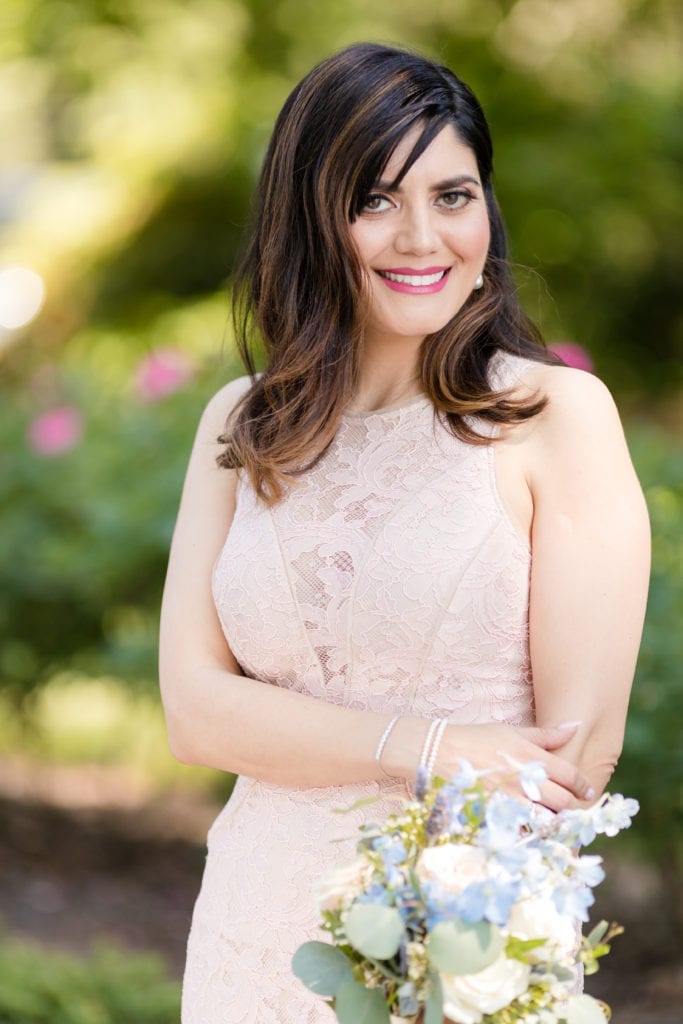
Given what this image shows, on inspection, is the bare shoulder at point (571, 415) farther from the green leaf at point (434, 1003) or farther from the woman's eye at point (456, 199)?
the green leaf at point (434, 1003)

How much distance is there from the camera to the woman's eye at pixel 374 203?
2.29 metres

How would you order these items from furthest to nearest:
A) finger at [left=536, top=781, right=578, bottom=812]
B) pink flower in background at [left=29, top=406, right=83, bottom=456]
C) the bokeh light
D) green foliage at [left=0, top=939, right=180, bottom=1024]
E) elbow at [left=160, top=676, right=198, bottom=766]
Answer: the bokeh light
pink flower in background at [left=29, top=406, right=83, bottom=456]
green foliage at [left=0, top=939, right=180, bottom=1024]
elbow at [left=160, top=676, right=198, bottom=766]
finger at [left=536, top=781, right=578, bottom=812]

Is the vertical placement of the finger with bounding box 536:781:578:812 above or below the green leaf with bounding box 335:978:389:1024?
above

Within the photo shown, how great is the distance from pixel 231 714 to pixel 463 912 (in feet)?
2.85

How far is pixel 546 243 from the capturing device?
1151 centimetres

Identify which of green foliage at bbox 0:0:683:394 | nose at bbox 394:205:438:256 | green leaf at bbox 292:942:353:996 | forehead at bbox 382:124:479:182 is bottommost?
green leaf at bbox 292:942:353:996

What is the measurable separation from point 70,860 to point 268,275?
170 inches

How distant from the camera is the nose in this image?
2.24 meters

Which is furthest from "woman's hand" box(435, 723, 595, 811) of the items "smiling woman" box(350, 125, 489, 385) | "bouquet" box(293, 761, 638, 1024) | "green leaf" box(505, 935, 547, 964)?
"smiling woman" box(350, 125, 489, 385)

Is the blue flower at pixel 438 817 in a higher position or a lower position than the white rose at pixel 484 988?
higher

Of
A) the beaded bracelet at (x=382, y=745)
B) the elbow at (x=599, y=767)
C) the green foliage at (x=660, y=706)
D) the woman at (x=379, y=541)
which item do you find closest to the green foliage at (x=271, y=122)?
the green foliage at (x=660, y=706)

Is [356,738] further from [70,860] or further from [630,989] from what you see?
[70,860]

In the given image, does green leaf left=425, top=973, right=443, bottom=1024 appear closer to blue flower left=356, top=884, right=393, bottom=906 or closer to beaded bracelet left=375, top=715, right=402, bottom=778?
blue flower left=356, top=884, right=393, bottom=906

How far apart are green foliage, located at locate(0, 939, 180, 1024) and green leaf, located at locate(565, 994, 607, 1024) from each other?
2792mm
